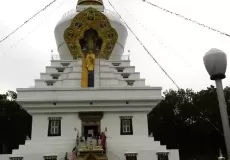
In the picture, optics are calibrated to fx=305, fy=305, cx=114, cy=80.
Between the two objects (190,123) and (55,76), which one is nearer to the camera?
(55,76)

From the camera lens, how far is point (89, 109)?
71.4 ft

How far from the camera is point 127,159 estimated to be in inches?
813

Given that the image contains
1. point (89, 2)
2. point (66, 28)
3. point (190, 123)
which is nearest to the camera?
point (66, 28)

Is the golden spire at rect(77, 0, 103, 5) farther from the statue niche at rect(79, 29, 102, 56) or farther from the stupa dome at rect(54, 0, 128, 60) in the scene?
the statue niche at rect(79, 29, 102, 56)

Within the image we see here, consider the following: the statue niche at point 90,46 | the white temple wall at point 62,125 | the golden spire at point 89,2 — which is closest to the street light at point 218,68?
the white temple wall at point 62,125

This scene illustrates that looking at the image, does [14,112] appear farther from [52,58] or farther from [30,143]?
[30,143]

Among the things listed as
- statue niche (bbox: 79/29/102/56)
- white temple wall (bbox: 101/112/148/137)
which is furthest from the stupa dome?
white temple wall (bbox: 101/112/148/137)

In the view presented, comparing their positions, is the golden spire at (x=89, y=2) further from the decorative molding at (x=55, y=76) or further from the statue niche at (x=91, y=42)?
the decorative molding at (x=55, y=76)

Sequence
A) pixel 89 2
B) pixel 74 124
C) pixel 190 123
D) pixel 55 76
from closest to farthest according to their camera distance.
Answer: pixel 74 124
pixel 55 76
pixel 89 2
pixel 190 123

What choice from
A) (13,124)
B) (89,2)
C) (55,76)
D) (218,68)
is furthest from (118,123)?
(13,124)

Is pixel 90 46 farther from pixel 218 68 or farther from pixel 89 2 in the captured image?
pixel 218 68

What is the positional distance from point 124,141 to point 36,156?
603cm

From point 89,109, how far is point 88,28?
302 inches

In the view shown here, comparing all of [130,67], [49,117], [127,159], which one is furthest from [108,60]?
[127,159]
